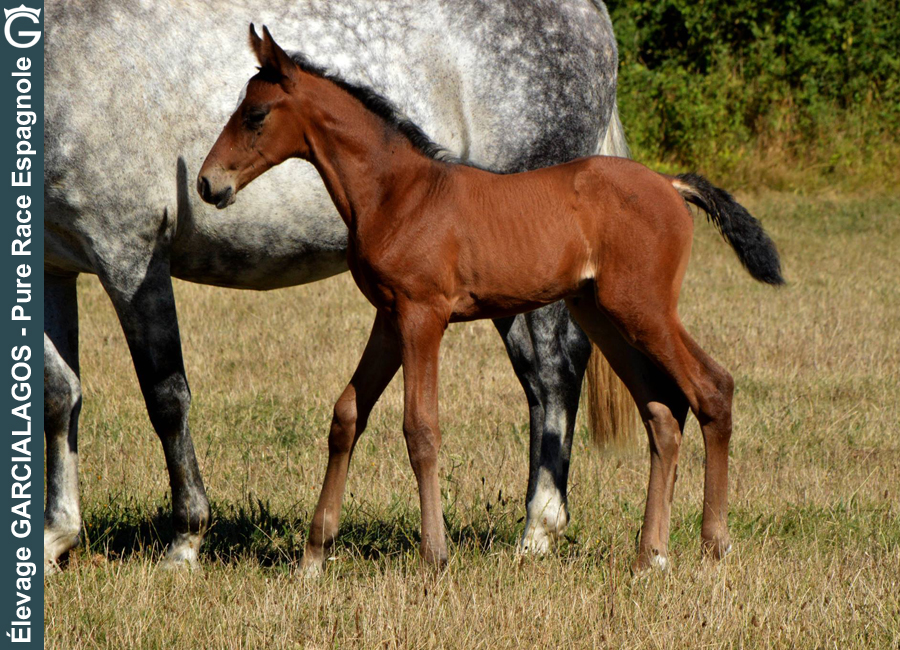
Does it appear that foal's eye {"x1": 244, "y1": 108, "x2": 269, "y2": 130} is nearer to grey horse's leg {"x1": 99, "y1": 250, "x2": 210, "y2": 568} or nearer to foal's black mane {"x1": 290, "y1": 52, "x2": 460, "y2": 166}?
foal's black mane {"x1": 290, "y1": 52, "x2": 460, "y2": 166}

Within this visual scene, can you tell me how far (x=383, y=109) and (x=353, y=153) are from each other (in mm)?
191

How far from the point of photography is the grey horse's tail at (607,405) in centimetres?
514

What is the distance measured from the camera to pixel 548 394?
486cm

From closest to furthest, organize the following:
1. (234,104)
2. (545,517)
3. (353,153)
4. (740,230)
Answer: (353,153), (740,230), (234,104), (545,517)

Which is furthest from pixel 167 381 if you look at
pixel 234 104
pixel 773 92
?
pixel 773 92

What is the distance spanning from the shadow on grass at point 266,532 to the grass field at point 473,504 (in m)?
0.02

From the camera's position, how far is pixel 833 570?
379cm

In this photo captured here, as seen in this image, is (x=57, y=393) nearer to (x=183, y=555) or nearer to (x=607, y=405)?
(x=183, y=555)

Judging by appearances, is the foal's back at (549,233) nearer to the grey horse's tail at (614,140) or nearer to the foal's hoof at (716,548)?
the foal's hoof at (716,548)

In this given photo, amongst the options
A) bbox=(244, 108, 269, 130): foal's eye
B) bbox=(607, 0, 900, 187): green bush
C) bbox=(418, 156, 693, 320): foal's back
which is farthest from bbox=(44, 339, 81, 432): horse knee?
bbox=(607, 0, 900, 187): green bush

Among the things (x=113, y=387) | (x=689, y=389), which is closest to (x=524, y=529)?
(x=689, y=389)

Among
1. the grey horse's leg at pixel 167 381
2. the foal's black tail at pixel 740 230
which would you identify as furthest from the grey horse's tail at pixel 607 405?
the grey horse's leg at pixel 167 381

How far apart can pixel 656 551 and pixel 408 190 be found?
5.16 ft
